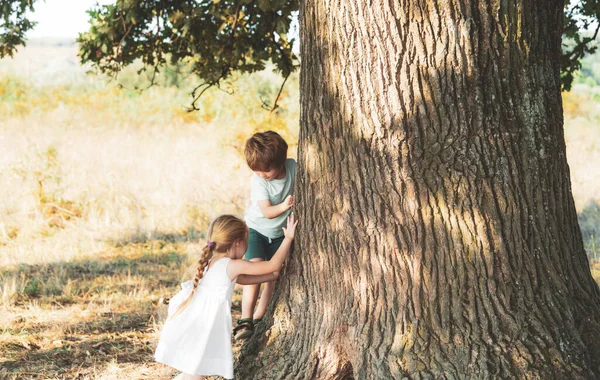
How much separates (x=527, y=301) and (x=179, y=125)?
48.0 feet

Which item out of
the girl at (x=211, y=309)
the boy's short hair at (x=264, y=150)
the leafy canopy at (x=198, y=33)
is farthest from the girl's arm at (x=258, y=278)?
the leafy canopy at (x=198, y=33)

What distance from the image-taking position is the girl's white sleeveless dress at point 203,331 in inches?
A: 142

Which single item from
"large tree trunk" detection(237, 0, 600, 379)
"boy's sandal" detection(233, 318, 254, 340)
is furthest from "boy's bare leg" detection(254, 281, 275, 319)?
"large tree trunk" detection(237, 0, 600, 379)

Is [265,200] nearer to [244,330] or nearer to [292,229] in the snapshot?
[292,229]

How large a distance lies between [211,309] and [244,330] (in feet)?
2.45

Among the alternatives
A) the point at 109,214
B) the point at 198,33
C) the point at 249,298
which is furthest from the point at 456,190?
the point at 109,214

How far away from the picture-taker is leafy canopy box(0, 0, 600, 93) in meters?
6.06

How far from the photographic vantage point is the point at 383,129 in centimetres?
299

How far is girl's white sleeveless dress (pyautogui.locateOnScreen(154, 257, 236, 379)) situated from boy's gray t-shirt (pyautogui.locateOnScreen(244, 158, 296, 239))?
2.10 feet

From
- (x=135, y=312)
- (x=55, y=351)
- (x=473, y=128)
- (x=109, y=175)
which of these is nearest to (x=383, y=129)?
(x=473, y=128)

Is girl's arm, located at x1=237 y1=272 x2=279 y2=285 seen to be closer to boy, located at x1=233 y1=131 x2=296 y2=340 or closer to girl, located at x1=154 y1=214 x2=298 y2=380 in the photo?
girl, located at x1=154 y1=214 x2=298 y2=380

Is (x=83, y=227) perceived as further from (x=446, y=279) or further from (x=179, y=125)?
(x=179, y=125)

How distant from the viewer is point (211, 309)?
371 cm

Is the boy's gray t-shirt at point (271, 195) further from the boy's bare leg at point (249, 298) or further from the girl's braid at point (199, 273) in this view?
the girl's braid at point (199, 273)
